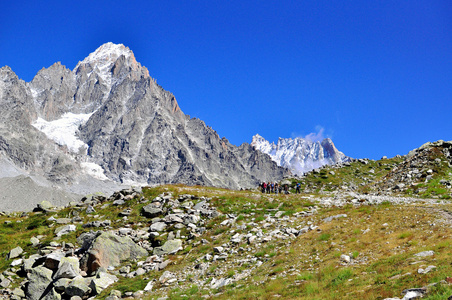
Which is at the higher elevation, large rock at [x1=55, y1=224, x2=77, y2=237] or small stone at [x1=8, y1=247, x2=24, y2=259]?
large rock at [x1=55, y1=224, x2=77, y2=237]

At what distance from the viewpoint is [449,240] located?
50.1 feet

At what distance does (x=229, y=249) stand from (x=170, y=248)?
5.92 metres

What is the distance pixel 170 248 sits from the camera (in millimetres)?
25375

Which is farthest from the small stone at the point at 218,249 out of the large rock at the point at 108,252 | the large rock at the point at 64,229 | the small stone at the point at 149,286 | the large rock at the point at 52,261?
the large rock at the point at 64,229

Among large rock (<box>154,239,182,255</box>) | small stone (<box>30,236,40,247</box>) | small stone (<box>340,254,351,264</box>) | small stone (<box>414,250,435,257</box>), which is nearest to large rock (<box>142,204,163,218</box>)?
large rock (<box>154,239,182,255</box>)

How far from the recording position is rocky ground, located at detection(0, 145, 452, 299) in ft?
46.1

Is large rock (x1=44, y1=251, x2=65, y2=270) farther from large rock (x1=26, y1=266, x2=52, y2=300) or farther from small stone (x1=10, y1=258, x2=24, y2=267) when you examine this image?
small stone (x1=10, y1=258, x2=24, y2=267)

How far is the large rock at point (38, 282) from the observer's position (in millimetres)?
21469

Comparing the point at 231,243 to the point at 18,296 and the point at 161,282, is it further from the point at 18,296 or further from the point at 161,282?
the point at 18,296

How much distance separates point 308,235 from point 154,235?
46.5ft

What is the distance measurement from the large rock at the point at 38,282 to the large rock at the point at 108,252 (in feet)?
7.99

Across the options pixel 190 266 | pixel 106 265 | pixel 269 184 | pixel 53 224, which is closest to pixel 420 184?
pixel 269 184

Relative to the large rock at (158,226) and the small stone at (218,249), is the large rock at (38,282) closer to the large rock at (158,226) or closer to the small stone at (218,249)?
the large rock at (158,226)

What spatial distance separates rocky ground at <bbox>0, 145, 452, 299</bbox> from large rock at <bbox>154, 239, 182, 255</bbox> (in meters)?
0.10
